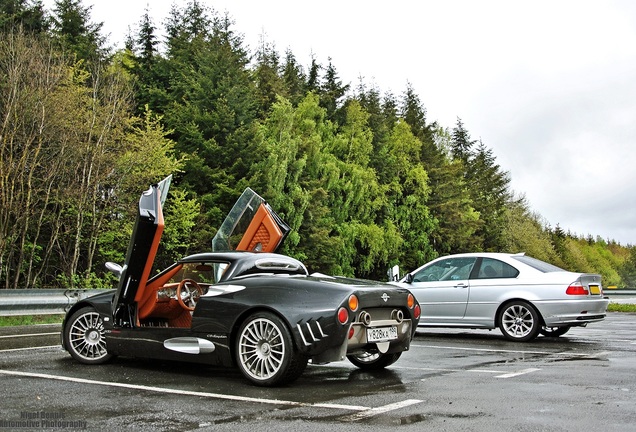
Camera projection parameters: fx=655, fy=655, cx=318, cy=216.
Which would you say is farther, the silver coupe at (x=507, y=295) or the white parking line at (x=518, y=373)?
the silver coupe at (x=507, y=295)

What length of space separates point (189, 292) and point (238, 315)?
1298 mm

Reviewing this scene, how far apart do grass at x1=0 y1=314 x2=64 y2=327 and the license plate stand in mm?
9951

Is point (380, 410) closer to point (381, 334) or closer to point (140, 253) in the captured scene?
point (381, 334)

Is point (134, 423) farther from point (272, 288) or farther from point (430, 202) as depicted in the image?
point (430, 202)

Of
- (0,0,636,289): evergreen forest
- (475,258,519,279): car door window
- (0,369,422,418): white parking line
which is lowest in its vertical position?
(0,369,422,418): white parking line

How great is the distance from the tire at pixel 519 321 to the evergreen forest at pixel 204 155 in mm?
17518

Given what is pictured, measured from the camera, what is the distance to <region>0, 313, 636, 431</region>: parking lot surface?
4539 millimetres

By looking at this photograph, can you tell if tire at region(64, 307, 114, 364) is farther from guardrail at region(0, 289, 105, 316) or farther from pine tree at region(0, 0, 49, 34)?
pine tree at region(0, 0, 49, 34)

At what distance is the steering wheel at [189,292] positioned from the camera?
733cm

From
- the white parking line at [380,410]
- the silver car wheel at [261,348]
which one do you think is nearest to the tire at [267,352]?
the silver car wheel at [261,348]

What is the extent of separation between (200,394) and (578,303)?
7270 mm

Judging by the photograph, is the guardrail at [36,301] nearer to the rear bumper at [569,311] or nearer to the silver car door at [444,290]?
the silver car door at [444,290]

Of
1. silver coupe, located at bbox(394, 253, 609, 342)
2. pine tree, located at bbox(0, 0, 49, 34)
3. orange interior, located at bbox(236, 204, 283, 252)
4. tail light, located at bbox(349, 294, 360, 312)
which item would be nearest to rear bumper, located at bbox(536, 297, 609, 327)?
silver coupe, located at bbox(394, 253, 609, 342)

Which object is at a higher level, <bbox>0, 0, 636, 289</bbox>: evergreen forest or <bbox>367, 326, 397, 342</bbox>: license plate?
<bbox>0, 0, 636, 289</bbox>: evergreen forest
